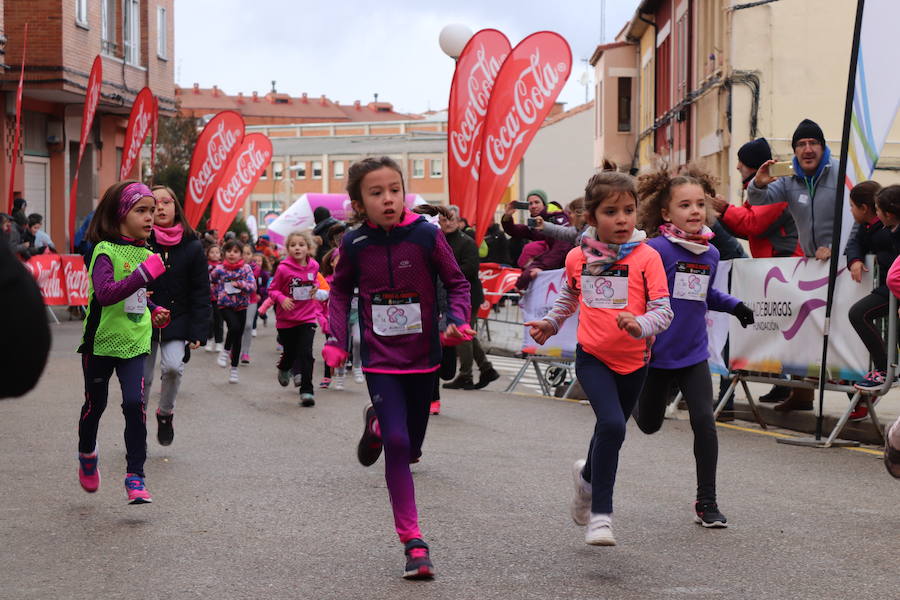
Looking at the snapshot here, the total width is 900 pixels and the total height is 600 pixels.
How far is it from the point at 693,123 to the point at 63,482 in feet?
83.6

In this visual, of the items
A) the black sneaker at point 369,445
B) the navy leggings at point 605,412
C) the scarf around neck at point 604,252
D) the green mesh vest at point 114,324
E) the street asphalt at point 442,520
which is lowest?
the street asphalt at point 442,520

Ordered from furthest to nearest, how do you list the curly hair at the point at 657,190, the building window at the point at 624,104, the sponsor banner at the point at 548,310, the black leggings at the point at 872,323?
the building window at the point at 624,104 → the sponsor banner at the point at 548,310 → the black leggings at the point at 872,323 → the curly hair at the point at 657,190

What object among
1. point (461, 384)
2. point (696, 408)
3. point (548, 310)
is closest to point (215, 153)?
point (461, 384)

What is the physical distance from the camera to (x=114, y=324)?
23.5ft

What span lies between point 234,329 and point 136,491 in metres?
8.73

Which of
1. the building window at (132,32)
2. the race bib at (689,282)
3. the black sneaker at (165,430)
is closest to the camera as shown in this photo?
the race bib at (689,282)

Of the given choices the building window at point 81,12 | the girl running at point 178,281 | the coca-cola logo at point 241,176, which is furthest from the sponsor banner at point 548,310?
the building window at point 81,12

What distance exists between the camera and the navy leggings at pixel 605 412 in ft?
19.7

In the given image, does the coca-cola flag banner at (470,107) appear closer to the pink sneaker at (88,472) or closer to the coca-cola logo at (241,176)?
the coca-cola logo at (241,176)

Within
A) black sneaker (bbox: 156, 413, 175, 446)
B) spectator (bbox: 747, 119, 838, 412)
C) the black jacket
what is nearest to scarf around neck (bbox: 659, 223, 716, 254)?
the black jacket

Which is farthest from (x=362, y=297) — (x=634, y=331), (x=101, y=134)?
(x=101, y=134)

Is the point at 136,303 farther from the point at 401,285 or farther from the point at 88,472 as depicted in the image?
the point at 401,285

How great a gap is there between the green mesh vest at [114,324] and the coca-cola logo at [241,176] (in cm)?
1803

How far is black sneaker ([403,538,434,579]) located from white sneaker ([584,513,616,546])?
761 millimetres
